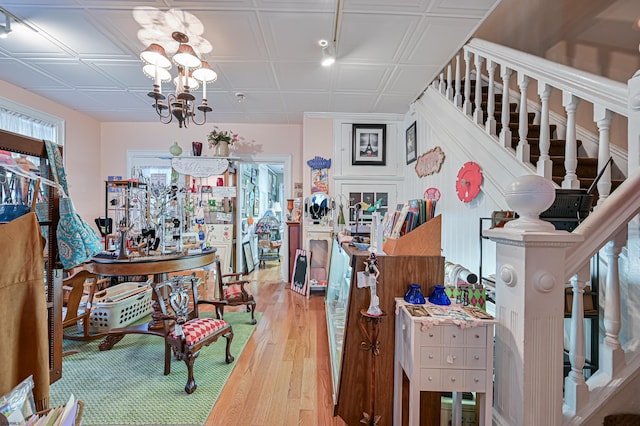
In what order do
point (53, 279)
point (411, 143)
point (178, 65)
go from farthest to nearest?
point (411, 143), point (178, 65), point (53, 279)

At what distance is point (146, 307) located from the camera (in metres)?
3.13

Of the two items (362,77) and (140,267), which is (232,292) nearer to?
(140,267)

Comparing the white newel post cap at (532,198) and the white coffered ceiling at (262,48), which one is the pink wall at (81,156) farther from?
the white newel post cap at (532,198)

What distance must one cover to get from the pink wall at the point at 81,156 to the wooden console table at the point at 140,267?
2896 millimetres

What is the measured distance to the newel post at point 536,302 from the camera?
97cm

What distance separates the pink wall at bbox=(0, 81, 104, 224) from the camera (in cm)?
411

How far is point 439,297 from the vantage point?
53.5 inches

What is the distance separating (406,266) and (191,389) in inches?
66.0

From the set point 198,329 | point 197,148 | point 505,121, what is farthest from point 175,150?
point 505,121

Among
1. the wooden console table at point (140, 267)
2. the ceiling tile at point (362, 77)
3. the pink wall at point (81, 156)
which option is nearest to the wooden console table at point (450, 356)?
the wooden console table at point (140, 267)

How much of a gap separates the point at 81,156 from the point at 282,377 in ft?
15.6

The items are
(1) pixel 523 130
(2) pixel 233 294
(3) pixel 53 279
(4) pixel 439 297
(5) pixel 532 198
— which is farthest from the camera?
(2) pixel 233 294

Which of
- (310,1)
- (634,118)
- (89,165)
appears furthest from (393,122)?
(89,165)

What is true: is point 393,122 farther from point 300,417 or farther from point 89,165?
point 89,165
